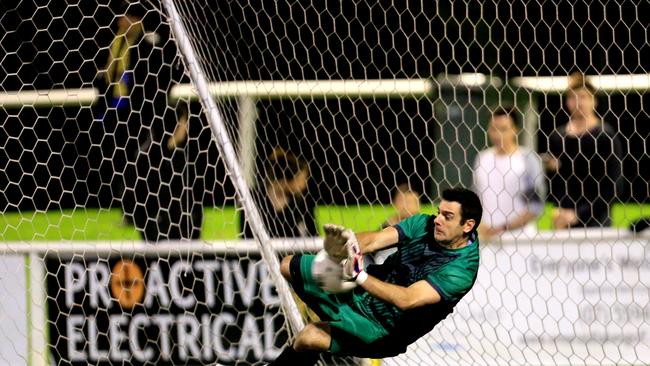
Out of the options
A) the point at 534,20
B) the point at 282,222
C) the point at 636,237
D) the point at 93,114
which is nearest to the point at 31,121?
the point at 93,114

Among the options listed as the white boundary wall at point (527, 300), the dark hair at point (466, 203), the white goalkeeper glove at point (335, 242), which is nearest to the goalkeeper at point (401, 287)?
the dark hair at point (466, 203)

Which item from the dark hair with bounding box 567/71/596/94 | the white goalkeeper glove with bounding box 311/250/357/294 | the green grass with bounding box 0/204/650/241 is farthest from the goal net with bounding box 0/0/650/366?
the white goalkeeper glove with bounding box 311/250/357/294

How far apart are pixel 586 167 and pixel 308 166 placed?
1455 mm

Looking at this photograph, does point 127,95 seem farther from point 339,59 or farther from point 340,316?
point 340,316

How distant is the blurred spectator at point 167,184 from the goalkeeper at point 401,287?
1344mm

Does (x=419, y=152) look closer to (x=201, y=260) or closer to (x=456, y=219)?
(x=201, y=260)

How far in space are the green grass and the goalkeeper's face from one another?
6.05 ft

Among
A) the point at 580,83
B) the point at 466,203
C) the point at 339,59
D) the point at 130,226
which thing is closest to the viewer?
the point at 466,203

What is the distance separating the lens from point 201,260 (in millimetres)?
6449

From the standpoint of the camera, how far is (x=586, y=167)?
261 inches

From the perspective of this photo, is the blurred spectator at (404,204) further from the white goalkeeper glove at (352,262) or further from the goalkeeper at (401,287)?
the white goalkeeper glove at (352,262)

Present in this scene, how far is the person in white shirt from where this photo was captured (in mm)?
6555

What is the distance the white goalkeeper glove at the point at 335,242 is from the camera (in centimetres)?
455

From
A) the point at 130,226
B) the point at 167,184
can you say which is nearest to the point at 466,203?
the point at 167,184
